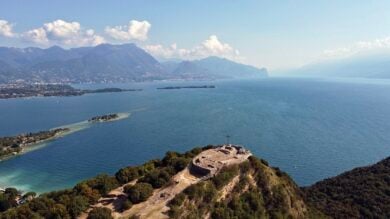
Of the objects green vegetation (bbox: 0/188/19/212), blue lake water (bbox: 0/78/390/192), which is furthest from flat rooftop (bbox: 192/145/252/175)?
green vegetation (bbox: 0/188/19/212)

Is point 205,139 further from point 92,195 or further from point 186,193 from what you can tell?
point 92,195

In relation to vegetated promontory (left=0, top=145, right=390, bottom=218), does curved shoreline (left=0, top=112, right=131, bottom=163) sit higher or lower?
lower

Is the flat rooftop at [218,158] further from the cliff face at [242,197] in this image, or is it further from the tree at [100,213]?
the tree at [100,213]

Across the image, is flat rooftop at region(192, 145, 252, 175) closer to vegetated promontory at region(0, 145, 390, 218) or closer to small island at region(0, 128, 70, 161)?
vegetated promontory at region(0, 145, 390, 218)

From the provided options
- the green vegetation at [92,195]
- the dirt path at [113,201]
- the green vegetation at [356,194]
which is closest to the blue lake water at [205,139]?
the green vegetation at [356,194]

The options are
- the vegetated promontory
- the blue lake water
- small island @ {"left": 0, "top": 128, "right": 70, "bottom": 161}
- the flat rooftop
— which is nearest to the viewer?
the vegetated promontory

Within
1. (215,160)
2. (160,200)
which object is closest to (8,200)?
(160,200)
